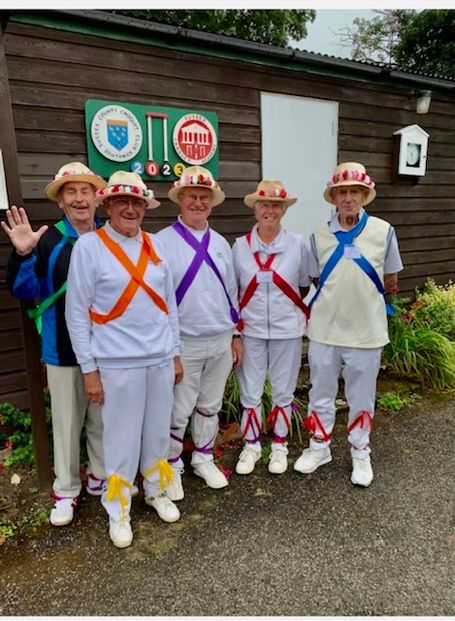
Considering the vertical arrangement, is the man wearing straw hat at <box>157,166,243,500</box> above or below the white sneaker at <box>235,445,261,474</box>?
above

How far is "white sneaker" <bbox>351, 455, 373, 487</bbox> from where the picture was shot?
3.10 metres

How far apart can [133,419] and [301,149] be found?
3678 millimetres

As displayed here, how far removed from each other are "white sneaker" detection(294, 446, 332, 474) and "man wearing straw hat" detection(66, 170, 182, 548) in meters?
1.15

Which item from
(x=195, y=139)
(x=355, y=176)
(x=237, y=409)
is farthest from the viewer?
(x=195, y=139)

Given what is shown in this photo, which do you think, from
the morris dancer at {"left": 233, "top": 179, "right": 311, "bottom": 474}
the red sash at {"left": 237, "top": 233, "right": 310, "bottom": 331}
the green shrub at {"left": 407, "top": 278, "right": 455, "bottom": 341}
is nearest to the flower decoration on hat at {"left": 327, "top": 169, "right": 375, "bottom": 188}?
the morris dancer at {"left": 233, "top": 179, "right": 311, "bottom": 474}

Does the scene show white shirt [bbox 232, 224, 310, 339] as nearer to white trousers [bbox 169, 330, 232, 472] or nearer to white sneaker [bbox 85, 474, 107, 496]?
white trousers [bbox 169, 330, 232, 472]

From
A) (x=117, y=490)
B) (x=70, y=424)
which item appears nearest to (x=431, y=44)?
(x=70, y=424)

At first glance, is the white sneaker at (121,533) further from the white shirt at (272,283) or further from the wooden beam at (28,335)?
the white shirt at (272,283)

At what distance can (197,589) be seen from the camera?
227cm

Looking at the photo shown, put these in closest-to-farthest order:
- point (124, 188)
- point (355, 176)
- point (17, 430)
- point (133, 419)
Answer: point (124, 188) → point (133, 419) → point (355, 176) → point (17, 430)

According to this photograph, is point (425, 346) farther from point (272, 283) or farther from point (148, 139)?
point (148, 139)

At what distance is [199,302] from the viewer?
9.23 feet

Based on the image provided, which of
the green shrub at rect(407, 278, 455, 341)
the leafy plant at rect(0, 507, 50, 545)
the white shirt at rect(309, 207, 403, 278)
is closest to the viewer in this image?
the leafy plant at rect(0, 507, 50, 545)

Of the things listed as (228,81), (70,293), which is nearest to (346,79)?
(228,81)
